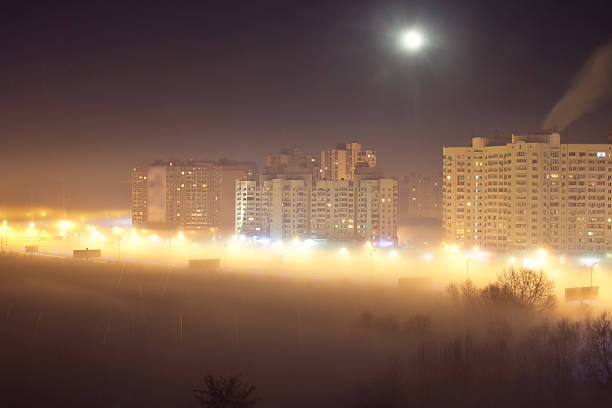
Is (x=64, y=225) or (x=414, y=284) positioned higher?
(x=64, y=225)

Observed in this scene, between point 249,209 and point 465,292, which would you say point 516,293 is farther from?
point 249,209

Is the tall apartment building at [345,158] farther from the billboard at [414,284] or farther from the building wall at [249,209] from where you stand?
the billboard at [414,284]

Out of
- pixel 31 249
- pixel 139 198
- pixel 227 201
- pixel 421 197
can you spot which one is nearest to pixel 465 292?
pixel 31 249

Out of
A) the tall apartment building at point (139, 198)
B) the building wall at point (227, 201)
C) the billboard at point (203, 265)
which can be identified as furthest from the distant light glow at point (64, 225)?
the billboard at point (203, 265)

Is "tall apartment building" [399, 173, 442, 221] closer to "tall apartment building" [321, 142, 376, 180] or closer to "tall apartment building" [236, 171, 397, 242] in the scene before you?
"tall apartment building" [321, 142, 376, 180]

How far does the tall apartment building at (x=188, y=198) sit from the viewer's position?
133 feet

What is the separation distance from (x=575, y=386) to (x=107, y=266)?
56.9 ft

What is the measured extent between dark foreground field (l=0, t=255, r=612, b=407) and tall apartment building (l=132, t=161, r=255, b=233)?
20.6 m

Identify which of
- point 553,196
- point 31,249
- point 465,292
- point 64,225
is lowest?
point 465,292

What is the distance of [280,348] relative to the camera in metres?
14.0

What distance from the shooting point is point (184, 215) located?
40.5 m

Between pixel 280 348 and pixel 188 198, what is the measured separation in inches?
1093

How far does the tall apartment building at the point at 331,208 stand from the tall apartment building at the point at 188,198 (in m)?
7.47

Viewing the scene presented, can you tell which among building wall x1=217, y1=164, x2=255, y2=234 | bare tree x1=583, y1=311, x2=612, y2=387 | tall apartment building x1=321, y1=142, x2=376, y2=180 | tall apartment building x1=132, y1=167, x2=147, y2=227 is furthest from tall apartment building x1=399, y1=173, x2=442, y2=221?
bare tree x1=583, y1=311, x2=612, y2=387
